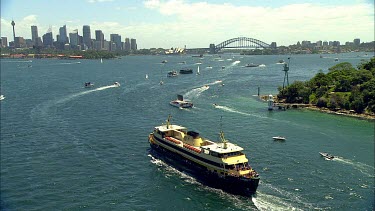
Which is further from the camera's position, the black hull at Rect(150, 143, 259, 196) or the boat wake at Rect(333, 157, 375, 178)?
the boat wake at Rect(333, 157, 375, 178)

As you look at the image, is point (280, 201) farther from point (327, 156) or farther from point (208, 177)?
point (327, 156)

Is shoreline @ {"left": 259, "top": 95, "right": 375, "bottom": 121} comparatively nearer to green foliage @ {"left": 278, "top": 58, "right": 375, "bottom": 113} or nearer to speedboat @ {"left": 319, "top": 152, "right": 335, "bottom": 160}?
green foliage @ {"left": 278, "top": 58, "right": 375, "bottom": 113}

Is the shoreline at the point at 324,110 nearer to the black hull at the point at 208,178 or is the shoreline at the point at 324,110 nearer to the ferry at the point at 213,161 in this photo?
the ferry at the point at 213,161

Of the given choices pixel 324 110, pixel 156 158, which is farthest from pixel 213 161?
pixel 324 110

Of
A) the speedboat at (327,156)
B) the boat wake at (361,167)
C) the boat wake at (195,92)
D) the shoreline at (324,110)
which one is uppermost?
the boat wake at (195,92)

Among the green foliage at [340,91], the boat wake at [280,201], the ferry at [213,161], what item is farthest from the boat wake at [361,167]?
the green foliage at [340,91]

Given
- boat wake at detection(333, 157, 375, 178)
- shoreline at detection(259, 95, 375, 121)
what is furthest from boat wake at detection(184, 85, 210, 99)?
boat wake at detection(333, 157, 375, 178)

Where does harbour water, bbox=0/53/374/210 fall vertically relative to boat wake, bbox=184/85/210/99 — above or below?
below
